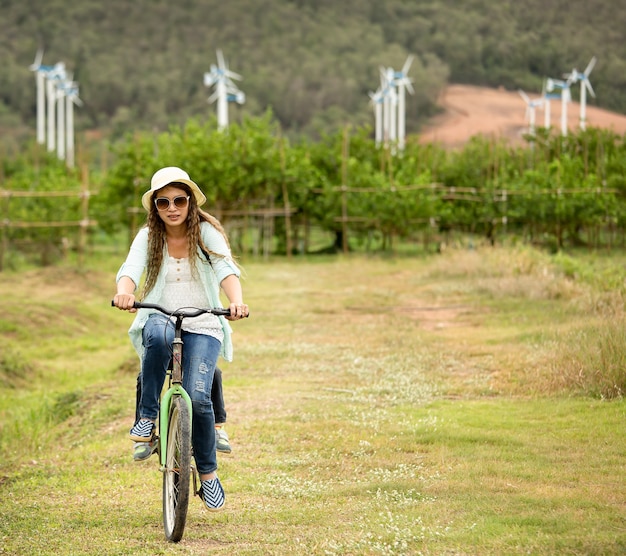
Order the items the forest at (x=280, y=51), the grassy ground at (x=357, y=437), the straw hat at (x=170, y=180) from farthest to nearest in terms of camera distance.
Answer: the forest at (x=280, y=51)
the straw hat at (x=170, y=180)
the grassy ground at (x=357, y=437)

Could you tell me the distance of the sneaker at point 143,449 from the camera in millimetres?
5910

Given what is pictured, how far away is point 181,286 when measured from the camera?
596cm

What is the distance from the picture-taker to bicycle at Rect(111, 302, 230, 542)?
17.8 ft

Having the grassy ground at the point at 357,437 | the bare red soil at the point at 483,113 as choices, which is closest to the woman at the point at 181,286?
the grassy ground at the point at 357,437

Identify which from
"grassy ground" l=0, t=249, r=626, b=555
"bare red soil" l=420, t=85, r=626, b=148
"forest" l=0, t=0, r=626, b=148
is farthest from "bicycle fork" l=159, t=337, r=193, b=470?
"forest" l=0, t=0, r=626, b=148

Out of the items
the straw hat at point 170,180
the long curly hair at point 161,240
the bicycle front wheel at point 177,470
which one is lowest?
the bicycle front wheel at point 177,470

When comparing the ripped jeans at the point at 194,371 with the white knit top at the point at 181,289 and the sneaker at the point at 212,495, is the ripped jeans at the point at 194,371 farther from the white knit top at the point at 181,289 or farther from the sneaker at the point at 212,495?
the white knit top at the point at 181,289

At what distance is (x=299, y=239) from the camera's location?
1308 inches

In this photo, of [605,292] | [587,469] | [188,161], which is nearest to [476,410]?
[587,469]

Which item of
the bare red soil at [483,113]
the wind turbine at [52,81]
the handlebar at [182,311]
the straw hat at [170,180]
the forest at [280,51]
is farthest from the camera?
the forest at [280,51]

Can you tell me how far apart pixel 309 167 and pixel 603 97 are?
26595 millimetres

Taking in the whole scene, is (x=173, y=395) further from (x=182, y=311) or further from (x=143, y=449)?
(x=143, y=449)

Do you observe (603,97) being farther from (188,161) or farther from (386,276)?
(386,276)

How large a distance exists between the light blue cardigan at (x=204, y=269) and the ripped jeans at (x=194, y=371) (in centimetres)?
15
